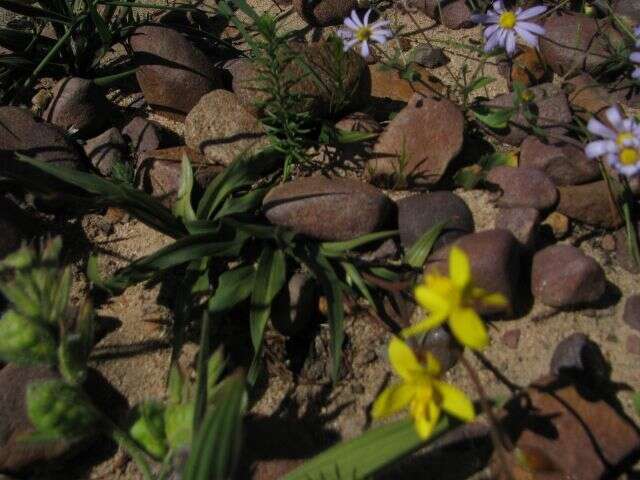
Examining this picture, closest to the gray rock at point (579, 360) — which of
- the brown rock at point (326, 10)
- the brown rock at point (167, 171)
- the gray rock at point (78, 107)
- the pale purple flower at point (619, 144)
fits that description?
the pale purple flower at point (619, 144)

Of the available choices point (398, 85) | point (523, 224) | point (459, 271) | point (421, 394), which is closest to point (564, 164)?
point (523, 224)

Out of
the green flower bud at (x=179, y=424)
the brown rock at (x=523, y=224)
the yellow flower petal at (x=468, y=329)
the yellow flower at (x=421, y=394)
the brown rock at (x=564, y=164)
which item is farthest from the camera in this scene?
the brown rock at (x=564, y=164)

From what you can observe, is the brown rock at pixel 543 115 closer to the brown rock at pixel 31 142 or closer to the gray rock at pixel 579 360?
the gray rock at pixel 579 360

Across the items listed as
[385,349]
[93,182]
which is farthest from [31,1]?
[385,349]

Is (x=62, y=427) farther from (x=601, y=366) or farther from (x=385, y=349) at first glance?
(x=601, y=366)

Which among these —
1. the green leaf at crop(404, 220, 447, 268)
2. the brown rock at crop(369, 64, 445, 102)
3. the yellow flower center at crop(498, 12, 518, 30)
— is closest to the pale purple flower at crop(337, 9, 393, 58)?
the brown rock at crop(369, 64, 445, 102)

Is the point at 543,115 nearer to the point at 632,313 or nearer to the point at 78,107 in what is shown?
the point at 632,313
